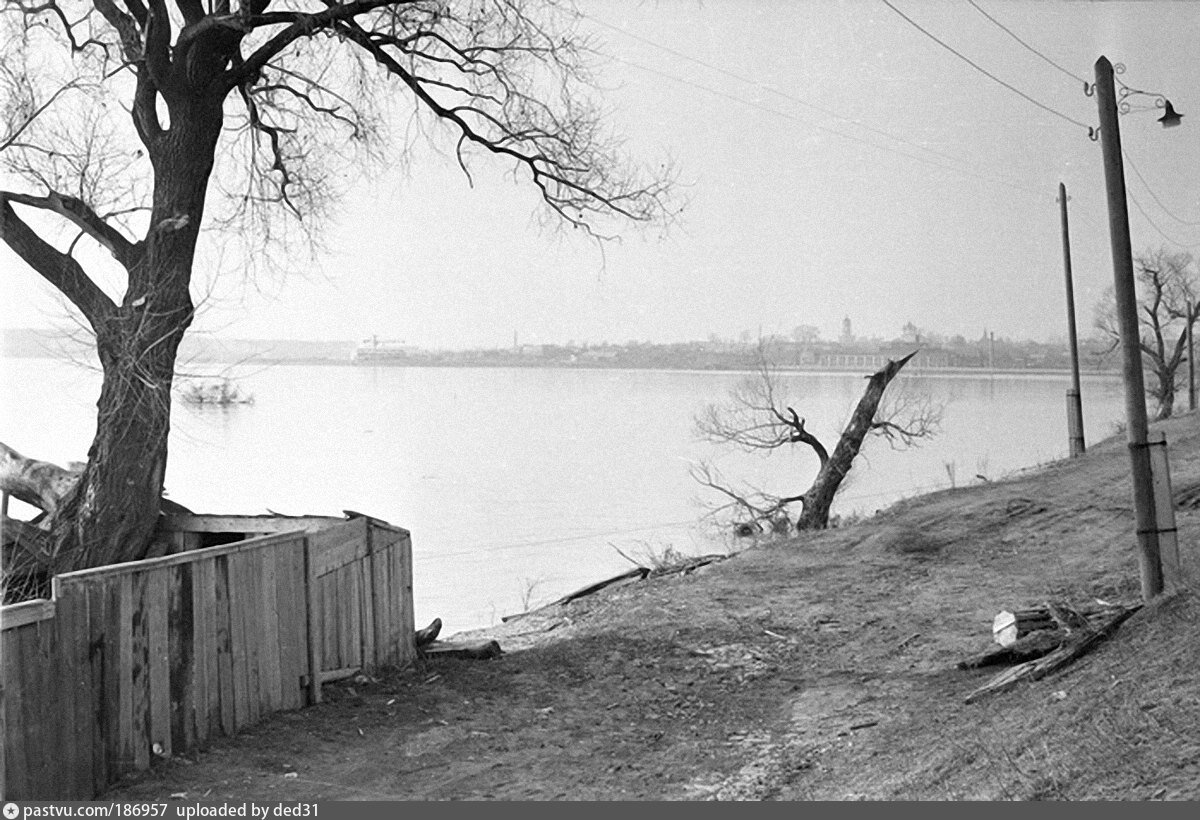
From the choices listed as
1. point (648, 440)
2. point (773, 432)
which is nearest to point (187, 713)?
point (773, 432)

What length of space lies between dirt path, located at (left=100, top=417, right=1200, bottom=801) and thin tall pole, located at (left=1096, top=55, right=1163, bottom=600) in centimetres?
108

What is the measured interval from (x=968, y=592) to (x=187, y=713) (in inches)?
250

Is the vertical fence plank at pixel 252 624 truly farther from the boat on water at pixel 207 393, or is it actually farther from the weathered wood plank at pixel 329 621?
the boat on water at pixel 207 393

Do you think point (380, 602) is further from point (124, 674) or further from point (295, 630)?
point (124, 674)

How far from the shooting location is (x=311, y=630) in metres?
7.05

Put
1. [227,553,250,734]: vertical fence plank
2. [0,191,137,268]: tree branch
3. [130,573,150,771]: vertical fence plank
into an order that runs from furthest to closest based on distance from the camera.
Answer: [0,191,137,268]: tree branch < [227,553,250,734]: vertical fence plank < [130,573,150,771]: vertical fence plank

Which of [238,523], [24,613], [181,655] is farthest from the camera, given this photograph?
[238,523]

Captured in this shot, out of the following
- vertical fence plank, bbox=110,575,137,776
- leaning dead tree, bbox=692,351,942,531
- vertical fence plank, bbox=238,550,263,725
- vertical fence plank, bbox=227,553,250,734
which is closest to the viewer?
vertical fence plank, bbox=110,575,137,776

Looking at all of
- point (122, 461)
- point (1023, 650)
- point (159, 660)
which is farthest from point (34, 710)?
point (1023, 650)

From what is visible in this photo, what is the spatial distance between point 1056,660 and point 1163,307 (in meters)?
16.9

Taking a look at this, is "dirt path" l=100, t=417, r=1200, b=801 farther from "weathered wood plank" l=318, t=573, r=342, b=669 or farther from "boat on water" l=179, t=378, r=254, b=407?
"boat on water" l=179, t=378, r=254, b=407

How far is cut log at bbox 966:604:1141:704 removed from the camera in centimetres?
608

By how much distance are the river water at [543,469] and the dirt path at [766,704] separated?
20.5ft

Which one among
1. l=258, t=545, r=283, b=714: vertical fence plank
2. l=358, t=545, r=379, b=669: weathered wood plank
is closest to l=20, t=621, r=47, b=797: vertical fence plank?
l=258, t=545, r=283, b=714: vertical fence plank
